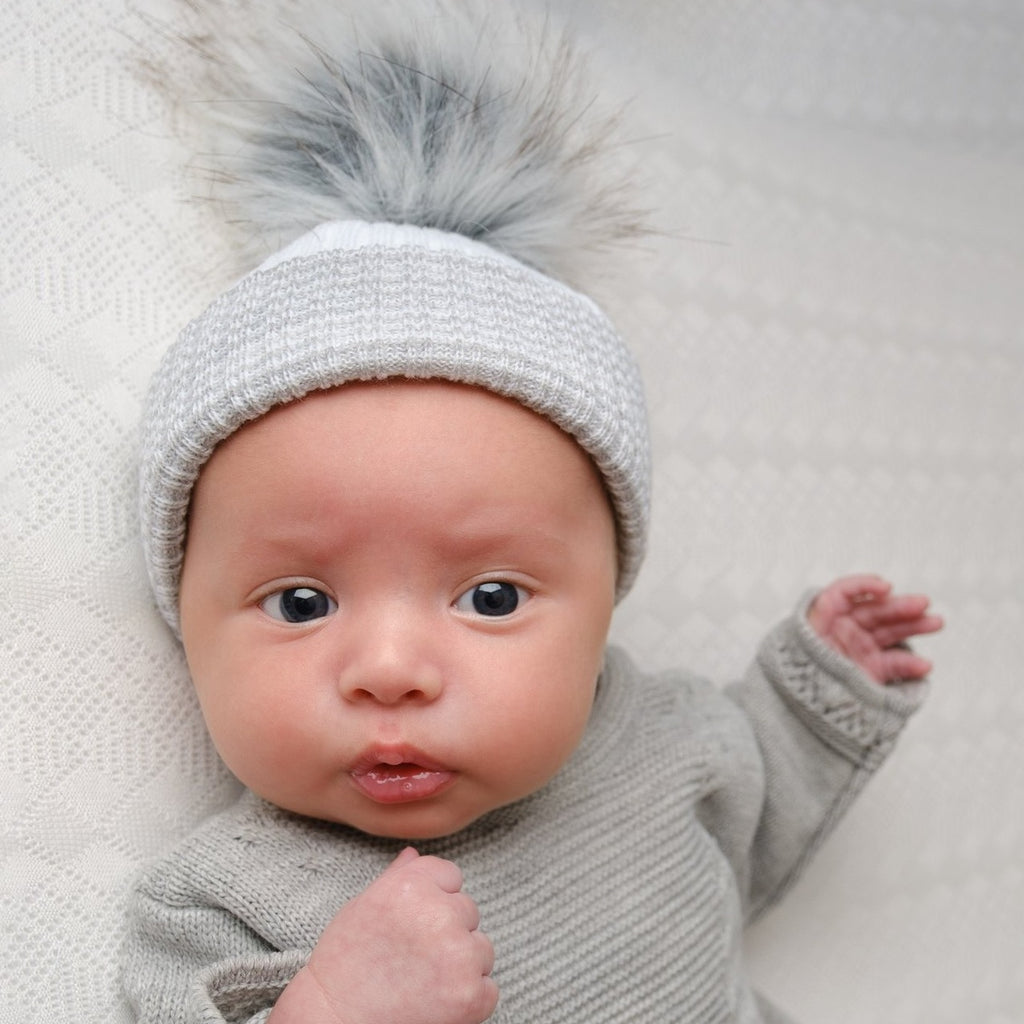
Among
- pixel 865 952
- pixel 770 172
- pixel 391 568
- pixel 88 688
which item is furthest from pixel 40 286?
pixel 865 952

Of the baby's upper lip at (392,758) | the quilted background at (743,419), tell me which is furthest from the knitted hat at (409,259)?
the baby's upper lip at (392,758)

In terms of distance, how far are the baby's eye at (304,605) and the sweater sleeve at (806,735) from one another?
19.9 inches

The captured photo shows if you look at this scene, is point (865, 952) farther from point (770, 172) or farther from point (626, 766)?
point (770, 172)

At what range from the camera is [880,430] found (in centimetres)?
154

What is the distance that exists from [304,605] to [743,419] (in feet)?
2.40

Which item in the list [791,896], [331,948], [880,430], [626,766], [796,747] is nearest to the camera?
[331,948]

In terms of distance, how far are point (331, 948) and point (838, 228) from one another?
1135 millimetres

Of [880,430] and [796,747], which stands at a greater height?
[880,430]

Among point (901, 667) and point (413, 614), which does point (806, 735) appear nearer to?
point (901, 667)

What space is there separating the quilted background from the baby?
91 mm

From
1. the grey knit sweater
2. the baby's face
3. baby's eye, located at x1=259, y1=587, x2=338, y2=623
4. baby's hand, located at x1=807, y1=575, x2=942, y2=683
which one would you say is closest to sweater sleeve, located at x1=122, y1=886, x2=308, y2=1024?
the grey knit sweater

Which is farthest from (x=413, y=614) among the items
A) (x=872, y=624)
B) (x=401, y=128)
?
(x=872, y=624)

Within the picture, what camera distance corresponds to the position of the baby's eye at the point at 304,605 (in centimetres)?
91

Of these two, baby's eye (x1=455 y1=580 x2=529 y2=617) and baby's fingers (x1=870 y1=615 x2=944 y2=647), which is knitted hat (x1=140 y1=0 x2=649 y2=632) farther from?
baby's fingers (x1=870 y1=615 x2=944 y2=647)
